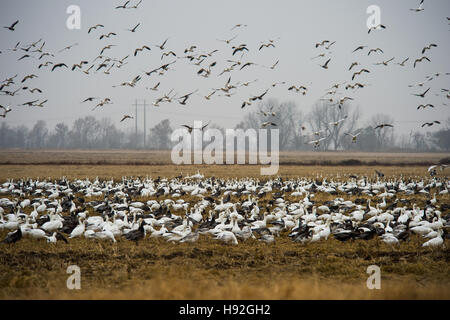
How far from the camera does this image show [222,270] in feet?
29.6

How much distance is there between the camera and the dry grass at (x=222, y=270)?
259 inches

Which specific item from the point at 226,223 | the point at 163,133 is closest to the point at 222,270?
the point at 226,223

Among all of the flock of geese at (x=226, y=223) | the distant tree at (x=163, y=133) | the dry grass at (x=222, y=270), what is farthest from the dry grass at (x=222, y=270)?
the distant tree at (x=163, y=133)

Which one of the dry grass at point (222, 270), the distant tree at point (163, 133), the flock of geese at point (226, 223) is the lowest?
the dry grass at point (222, 270)

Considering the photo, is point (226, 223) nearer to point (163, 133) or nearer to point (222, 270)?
point (222, 270)

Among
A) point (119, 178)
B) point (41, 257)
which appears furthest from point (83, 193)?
point (41, 257)

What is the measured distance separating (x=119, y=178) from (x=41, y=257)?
23011 millimetres

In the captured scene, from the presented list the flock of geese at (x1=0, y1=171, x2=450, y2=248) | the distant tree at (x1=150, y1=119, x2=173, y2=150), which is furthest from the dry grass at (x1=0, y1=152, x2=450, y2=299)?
the distant tree at (x1=150, y1=119, x2=173, y2=150)

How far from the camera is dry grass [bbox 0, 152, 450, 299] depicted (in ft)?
21.5

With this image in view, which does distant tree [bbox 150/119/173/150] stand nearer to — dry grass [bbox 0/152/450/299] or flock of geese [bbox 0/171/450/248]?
flock of geese [bbox 0/171/450/248]

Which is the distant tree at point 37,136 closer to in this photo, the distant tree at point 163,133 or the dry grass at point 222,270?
the distant tree at point 163,133

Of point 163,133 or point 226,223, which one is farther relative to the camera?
point 163,133

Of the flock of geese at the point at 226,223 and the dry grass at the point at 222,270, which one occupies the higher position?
the flock of geese at the point at 226,223
